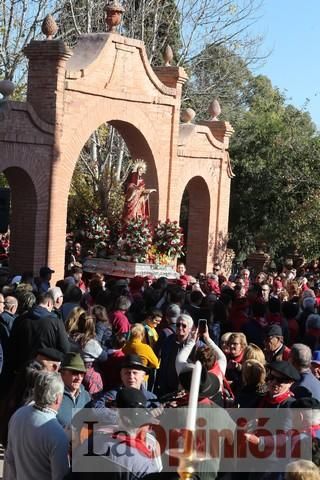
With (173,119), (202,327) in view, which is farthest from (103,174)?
(202,327)

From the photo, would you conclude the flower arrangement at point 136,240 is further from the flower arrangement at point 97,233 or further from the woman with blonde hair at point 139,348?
the woman with blonde hair at point 139,348

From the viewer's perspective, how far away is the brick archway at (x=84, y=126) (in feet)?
65.4

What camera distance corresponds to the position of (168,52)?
957 inches

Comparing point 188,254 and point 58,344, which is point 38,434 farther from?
point 188,254

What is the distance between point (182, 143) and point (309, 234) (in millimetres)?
6724

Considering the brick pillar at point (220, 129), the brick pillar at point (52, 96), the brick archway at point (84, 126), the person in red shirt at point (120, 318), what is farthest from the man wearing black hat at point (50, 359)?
the brick pillar at point (220, 129)

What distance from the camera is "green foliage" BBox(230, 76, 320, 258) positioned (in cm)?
3020

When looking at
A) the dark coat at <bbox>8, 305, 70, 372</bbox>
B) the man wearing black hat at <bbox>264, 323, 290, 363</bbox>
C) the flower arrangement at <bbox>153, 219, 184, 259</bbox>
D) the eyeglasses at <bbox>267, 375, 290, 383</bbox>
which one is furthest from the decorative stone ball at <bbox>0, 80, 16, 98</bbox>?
the eyeglasses at <bbox>267, 375, 290, 383</bbox>

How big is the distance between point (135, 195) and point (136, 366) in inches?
604

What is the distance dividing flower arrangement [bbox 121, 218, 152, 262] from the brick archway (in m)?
1.63

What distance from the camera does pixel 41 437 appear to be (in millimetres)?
6152

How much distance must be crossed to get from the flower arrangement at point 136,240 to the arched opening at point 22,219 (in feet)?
8.10

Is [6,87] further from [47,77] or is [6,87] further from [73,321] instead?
[73,321]

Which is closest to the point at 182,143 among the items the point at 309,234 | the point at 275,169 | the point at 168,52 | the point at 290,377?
the point at 168,52
